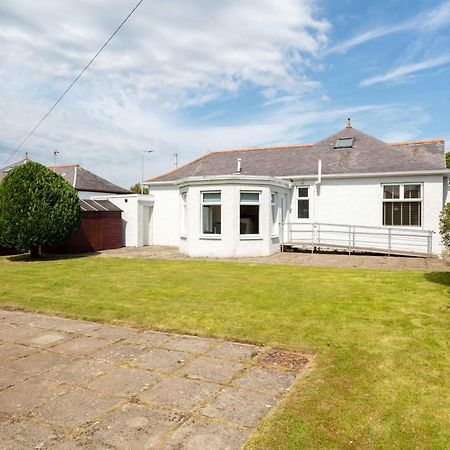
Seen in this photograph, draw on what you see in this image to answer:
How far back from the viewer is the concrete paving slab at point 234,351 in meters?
5.16

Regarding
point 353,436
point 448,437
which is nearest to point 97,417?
point 353,436

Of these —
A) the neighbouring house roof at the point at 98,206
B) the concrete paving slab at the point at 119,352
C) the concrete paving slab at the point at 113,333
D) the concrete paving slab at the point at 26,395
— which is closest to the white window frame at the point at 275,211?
the neighbouring house roof at the point at 98,206

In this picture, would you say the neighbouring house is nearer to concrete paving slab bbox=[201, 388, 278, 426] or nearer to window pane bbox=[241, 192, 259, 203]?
window pane bbox=[241, 192, 259, 203]

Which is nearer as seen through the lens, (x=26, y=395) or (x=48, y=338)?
(x=26, y=395)

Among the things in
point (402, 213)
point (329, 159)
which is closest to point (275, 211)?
point (329, 159)

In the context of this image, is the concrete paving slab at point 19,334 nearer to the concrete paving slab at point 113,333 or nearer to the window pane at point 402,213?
the concrete paving slab at point 113,333

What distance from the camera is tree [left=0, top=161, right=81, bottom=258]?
Answer: 588 inches

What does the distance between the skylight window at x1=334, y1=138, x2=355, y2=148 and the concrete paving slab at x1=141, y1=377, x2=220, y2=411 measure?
1750 centimetres

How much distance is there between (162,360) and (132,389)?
0.86 metres

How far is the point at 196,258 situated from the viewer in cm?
1569

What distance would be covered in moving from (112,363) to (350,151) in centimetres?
1702

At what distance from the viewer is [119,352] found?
5.31 m

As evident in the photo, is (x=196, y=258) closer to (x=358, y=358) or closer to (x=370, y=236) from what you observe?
(x=370, y=236)

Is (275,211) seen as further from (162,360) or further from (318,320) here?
(162,360)
